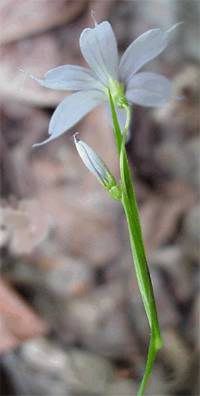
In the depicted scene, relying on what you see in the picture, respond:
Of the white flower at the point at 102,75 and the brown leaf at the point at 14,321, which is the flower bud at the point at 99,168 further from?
the brown leaf at the point at 14,321

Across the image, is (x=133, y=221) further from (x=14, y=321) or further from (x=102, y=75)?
(x=14, y=321)

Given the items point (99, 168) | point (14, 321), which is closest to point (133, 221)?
point (99, 168)

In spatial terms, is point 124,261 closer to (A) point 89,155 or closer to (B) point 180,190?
(B) point 180,190

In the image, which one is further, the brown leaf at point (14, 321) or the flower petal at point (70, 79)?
the brown leaf at point (14, 321)

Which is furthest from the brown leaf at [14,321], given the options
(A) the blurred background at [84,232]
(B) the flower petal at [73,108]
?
(B) the flower petal at [73,108]

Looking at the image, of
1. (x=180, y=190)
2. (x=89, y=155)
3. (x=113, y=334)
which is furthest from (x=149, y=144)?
(x=89, y=155)

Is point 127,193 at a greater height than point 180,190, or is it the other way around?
point 180,190

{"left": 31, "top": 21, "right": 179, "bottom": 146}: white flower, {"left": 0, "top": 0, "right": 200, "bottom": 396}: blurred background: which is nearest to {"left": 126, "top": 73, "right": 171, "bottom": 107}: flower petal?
{"left": 31, "top": 21, "right": 179, "bottom": 146}: white flower
